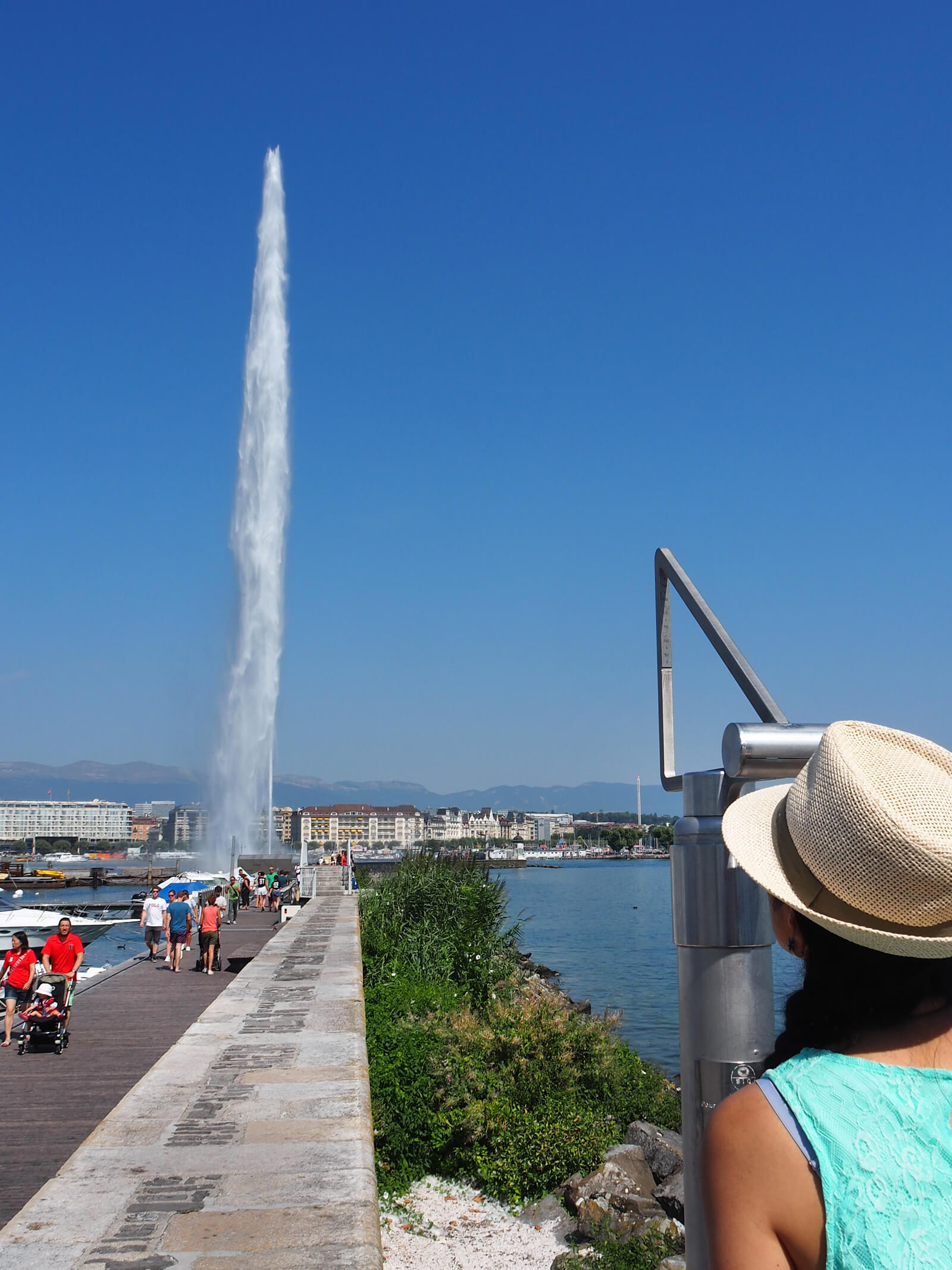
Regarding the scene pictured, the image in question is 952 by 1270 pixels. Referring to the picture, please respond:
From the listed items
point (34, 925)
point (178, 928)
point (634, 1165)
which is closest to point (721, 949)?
point (634, 1165)

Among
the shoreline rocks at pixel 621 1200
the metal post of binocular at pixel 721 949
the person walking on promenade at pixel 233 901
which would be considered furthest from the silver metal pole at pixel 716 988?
the person walking on promenade at pixel 233 901

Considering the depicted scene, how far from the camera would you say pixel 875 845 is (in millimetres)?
1499

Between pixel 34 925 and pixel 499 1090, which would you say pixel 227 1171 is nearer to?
pixel 499 1090

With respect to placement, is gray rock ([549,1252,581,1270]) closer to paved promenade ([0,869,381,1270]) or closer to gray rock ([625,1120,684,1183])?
paved promenade ([0,869,381,1270])

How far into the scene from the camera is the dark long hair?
1580 millimetres

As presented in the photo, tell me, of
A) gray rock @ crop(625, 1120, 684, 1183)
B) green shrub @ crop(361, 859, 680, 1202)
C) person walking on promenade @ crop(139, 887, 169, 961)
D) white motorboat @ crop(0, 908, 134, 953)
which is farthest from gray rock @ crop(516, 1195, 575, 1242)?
white motorboat @ crop(0, 908, 134, 953)

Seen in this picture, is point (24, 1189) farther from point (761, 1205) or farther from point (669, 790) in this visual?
point (761, 1205)

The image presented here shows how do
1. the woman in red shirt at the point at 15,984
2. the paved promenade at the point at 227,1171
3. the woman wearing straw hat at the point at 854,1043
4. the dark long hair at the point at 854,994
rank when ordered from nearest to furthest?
the woman wearing straw hat at the point at 854,1043, the dark long hair at the point at 854,994, the paved promenade at the point at 227,1171, the woman in red shirt at the point at 15,984

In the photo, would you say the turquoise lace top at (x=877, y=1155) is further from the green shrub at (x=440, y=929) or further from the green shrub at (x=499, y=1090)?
the green shrub at (x=440, y=929)

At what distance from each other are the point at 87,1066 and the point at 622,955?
25.7 metres

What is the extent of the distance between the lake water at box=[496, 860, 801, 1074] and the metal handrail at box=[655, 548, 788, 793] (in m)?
0.61

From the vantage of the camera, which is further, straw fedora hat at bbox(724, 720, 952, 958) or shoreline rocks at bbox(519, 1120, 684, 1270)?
shoreline rocks at bbox(519, 1120, 684, 1270)

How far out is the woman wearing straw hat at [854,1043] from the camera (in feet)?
4.68

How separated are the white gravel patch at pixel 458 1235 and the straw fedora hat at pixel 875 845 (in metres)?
7.04
